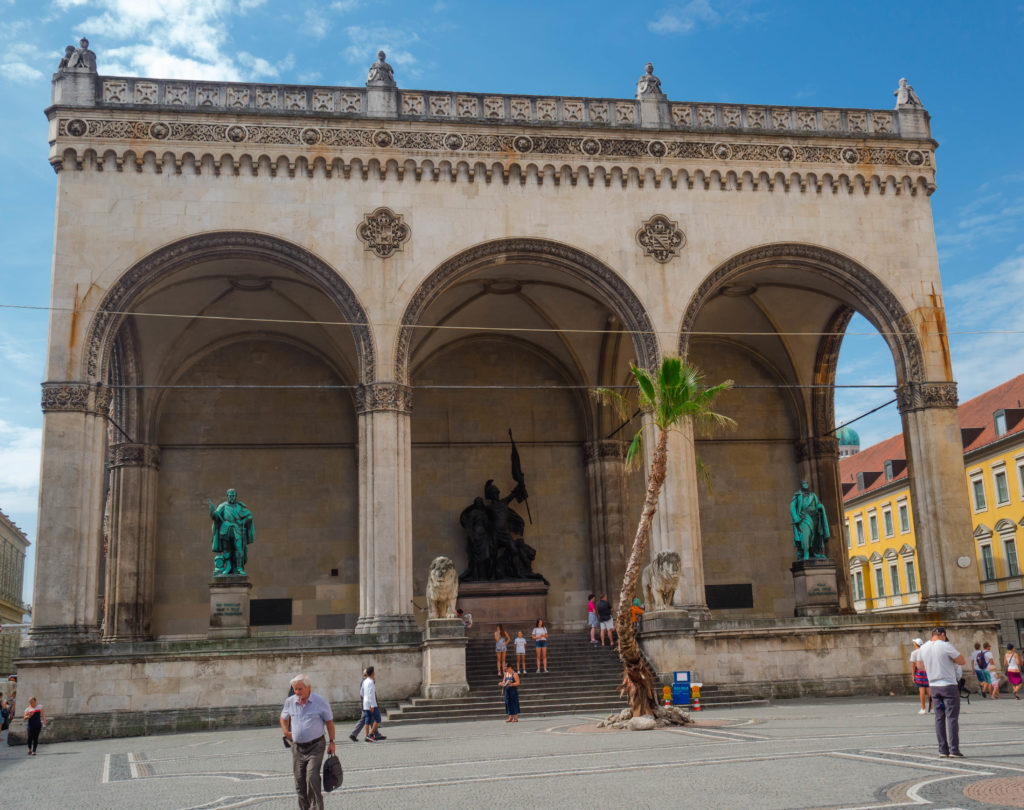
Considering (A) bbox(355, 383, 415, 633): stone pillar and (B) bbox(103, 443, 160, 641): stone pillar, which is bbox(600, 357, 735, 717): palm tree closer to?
(A) bbox(355, 383, 415, 633): stone pillar

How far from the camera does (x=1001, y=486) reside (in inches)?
1815

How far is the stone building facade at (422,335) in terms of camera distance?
22.8m

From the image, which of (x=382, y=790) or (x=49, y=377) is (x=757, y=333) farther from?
(x=382, y=790)

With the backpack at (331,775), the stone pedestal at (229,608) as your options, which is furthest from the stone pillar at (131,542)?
the backpack at (331,775)

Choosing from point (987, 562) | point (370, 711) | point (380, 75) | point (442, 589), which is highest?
point (380, 75)

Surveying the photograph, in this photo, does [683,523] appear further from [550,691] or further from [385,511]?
[385,511]

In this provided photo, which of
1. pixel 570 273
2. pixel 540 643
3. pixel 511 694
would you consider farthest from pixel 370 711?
pixel 570 273

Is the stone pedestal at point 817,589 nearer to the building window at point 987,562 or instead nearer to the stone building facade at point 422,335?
the stone building facade at point 422,335

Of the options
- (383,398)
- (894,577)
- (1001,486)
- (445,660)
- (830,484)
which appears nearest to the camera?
(445,660)

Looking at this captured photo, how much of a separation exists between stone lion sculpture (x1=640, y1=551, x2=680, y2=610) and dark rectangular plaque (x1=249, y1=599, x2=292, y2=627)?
1102cm

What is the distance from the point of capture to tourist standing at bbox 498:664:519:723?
18.4 meters

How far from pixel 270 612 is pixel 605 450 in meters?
10.5

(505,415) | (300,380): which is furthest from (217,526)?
(505,415)

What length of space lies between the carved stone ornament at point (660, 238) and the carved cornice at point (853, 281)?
1165 mm
